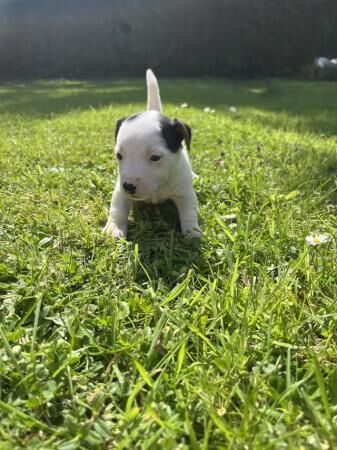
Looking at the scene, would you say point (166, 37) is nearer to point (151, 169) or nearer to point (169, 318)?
point (151, 169)

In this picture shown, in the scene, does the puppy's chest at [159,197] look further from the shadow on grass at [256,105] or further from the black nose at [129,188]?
the shadow on grass at [256,105]

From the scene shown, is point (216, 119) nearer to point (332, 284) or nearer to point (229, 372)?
point (332, 284)

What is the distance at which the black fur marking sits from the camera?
7.22 feet

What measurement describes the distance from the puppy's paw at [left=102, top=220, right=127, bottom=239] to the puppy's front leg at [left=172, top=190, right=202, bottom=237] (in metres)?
0.32

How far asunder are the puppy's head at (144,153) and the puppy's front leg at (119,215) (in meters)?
0.21

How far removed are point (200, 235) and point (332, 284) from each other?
2.26 feet

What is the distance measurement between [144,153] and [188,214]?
42cm

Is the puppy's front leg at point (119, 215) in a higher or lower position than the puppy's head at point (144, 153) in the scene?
lower

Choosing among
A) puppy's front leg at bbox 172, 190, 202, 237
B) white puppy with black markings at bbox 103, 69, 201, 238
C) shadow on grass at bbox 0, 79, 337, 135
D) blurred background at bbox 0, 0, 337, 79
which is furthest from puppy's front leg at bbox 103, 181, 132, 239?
blurred background at bbox 0, 0, 337, 79

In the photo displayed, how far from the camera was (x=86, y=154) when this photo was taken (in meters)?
3.72

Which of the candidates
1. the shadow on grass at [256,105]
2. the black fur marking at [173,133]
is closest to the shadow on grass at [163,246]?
the black fur marking at [173,133]

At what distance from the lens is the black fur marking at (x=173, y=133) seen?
220 centimetres

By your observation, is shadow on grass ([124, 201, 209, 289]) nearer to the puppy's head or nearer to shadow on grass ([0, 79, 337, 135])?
the puppy's head

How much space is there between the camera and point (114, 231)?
85.0 inches
